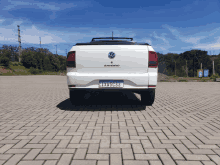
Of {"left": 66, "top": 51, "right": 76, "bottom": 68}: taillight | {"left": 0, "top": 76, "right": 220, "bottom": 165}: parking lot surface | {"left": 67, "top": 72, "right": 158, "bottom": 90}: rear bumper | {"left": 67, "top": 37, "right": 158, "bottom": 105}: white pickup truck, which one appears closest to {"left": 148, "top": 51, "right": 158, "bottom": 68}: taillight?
{"left": 67, "top": 37, "right": 158, "bottom": 105}: white pickup truck

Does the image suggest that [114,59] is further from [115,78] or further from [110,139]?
[110,139]

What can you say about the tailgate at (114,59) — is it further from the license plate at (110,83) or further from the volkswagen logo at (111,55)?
the license plate at (110,83)

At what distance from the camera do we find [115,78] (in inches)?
165

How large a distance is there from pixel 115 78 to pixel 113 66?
11.4 inches

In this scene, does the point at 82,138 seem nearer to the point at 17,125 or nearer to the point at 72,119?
the point at 72,119

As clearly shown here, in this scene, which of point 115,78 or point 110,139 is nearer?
point 110,139

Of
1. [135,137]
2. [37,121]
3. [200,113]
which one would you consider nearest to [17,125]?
[37,121]

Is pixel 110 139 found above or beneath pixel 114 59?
beneath

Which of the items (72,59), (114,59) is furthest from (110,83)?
(72,59)

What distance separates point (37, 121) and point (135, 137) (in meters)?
2.16

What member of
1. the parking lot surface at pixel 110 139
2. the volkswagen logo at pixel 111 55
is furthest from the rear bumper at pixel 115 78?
the parking lot surface at pixel 110 139

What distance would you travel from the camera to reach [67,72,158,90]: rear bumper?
13.8 ft

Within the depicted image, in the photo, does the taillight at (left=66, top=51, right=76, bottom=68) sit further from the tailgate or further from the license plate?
the license plate

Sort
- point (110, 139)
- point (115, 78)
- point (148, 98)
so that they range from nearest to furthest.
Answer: point (110, 139) < point (115, 78) < point (148, 98)
